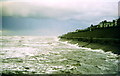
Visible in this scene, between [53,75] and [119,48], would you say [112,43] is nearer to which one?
[119,48]

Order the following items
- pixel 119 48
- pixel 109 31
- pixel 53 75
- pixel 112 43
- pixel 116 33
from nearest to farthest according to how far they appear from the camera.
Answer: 1. pixel 53 75
2. pixel 119 48
3. pixel 112 43
4. pixel 116 33
5. pixel 109 31

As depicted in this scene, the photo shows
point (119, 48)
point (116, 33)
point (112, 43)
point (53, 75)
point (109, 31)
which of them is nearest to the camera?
point (53, 75)

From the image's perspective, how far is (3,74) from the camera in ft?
24.8

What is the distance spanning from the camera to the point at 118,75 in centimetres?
765

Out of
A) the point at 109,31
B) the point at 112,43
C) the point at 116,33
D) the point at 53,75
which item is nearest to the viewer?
the point at 53,75

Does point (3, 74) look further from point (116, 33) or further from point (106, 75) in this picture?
point (116, 33)

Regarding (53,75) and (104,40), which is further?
(104,40)

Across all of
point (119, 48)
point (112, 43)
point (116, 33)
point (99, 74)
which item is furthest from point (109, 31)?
point (99, 74)

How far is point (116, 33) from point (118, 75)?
16.3 meters

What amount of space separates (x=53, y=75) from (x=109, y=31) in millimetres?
20165

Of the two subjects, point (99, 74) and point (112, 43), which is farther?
point (112, 43)

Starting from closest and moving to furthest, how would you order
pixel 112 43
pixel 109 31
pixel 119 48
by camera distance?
pixel 119 48 → pixel 112 43 → pixel 109 31

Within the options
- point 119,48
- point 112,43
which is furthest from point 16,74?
point 112,43

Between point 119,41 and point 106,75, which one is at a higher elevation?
point 119,41
